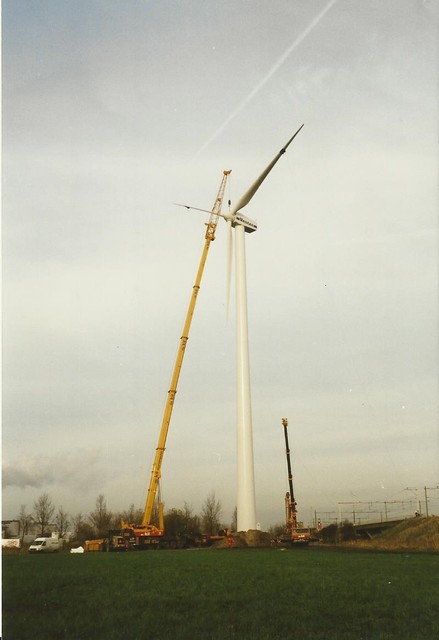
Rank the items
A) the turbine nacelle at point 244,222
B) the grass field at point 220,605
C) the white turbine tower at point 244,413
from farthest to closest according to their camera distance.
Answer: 1. the turbine nacelle at point 244,222
2. the white turbine tower at point 244,413
3. the grass field at point 220,605

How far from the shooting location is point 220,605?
13.8 metres

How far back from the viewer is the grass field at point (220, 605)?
11.0 metres

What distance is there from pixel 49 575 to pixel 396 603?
1189 cm

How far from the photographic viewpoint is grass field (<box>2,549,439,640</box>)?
434 inches

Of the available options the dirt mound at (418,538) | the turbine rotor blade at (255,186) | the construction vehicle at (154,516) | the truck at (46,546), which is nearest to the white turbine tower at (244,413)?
the turbine rotor blade at (255,186)

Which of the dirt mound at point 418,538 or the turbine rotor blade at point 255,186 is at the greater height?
the turbine rotor blade at point 255,186

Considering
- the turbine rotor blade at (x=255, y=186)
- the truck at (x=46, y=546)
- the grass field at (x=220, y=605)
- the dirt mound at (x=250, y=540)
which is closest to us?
the grass field at (x=220, y=605)

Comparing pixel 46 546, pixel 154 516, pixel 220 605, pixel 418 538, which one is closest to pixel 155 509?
pixel 154 516

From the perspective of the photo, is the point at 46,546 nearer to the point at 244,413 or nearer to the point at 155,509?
the point at 155,509

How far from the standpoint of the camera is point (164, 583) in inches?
708

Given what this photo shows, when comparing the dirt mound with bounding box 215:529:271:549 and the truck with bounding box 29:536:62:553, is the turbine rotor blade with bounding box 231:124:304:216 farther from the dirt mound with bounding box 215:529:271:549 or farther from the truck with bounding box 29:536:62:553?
the truck with bounding box 29:536:62:553

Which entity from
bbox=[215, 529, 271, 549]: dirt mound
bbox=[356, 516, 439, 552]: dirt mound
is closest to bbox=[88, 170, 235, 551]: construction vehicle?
bbox=[215, 529, 271, 549]: dirt mound

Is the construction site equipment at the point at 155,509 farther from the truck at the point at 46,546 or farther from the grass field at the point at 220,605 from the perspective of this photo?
the grass field at the point at 220,605

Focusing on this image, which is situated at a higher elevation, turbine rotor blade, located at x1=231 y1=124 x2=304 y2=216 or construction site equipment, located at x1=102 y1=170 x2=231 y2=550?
turbine rotor blade, located at x1=231 y1=124 x2=304 y2=216
